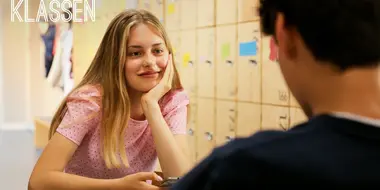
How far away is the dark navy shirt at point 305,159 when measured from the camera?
1.44 ft

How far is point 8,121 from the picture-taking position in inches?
79.0

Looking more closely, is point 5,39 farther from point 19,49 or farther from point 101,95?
point 101,95

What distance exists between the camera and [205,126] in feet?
6.07

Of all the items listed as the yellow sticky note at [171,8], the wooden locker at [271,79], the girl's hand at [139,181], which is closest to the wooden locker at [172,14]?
the yellow sticky note at [171,8]

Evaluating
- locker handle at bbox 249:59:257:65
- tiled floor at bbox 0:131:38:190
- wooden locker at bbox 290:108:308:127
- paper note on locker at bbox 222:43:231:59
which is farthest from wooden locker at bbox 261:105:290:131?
tiled floor at bbox 0:131:38:190

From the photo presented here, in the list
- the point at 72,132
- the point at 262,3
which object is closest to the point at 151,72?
the point at 72,132

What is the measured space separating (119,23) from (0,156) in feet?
3.44

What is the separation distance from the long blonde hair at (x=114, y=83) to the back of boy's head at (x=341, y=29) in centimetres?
78

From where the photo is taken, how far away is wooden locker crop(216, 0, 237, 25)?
1.67 meters

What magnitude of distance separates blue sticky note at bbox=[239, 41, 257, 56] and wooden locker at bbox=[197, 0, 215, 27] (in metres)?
0.19

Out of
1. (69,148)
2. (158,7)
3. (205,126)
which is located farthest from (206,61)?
(69,148)

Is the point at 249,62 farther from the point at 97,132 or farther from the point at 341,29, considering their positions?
the point at 341,29

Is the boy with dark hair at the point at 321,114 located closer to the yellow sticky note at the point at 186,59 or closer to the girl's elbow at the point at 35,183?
the girl's elbow at the point at 35,183

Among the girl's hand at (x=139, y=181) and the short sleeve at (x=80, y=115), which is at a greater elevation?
the short sleeve at (x=80, y=115)
